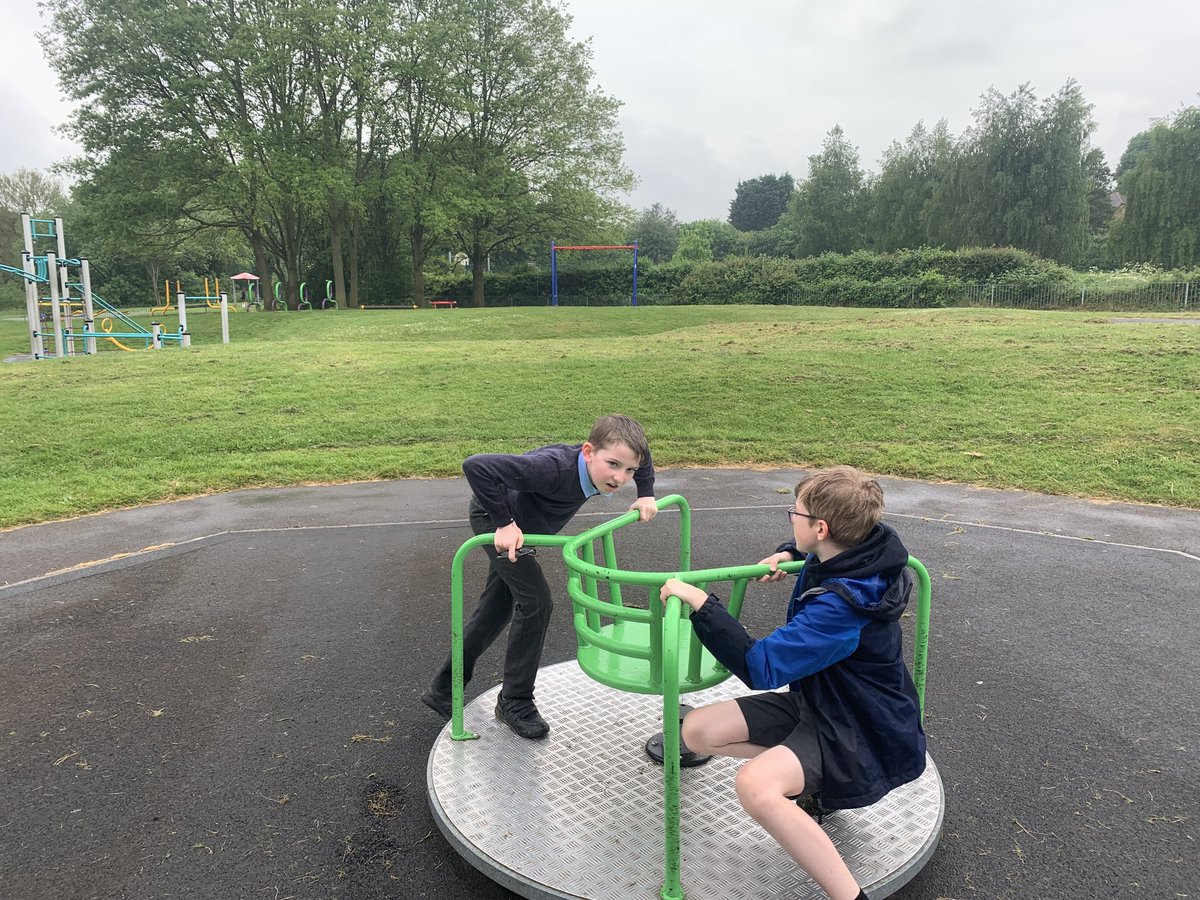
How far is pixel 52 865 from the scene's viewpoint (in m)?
2.48

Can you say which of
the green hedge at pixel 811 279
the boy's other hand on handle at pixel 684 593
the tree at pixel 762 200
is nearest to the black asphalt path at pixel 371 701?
the boy's other hand on handle at pixel 684 593

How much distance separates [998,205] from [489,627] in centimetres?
4806

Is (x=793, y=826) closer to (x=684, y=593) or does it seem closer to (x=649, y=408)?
(x=684, y=593)

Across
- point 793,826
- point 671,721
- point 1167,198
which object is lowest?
point 793,826

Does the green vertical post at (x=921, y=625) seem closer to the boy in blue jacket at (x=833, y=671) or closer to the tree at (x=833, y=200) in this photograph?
the boy in blue jacket at (x=833, y=671)

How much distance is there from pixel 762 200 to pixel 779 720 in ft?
401

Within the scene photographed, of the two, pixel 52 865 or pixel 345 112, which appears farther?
pixel 345 112

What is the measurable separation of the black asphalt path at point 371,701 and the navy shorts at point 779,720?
26.5 inches

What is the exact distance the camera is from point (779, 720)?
233 centimetres

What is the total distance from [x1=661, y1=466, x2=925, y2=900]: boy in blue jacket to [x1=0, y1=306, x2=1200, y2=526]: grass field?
21.6ft

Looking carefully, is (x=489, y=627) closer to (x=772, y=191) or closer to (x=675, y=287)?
(x=675, y=287)

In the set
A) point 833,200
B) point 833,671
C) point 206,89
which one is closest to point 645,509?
point 833,671

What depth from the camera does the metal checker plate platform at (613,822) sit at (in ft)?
7.71

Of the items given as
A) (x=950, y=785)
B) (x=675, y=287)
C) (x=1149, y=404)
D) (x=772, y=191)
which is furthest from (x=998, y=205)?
(x=772, y=191)
